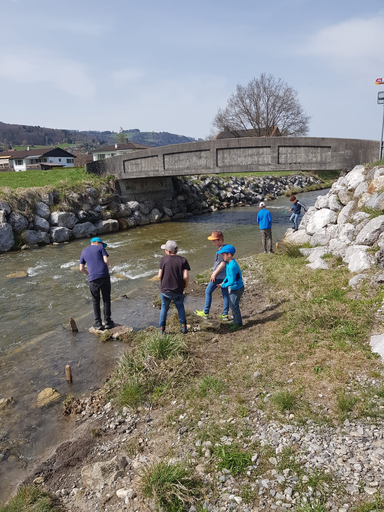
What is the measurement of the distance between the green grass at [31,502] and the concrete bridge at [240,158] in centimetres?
1914

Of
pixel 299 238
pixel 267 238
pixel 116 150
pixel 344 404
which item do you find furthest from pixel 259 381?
pixel 116 150

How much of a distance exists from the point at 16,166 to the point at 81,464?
76.5m

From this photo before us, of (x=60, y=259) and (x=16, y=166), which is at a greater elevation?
(x=16, y=166)

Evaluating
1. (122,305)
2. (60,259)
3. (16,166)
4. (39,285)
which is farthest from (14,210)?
(16,166)

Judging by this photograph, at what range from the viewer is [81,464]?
475 centimetres

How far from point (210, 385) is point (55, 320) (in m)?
6.39

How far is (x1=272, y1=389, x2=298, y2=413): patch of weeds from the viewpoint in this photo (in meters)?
4.93

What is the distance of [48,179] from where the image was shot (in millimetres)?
25641

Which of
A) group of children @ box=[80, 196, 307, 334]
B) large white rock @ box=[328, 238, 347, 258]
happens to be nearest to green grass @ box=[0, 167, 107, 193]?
group of children @ box=[80, 196, 307, 334]

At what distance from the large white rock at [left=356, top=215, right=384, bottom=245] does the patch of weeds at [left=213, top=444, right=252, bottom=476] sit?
7.73m

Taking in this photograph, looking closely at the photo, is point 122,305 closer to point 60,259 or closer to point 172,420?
point 172,420

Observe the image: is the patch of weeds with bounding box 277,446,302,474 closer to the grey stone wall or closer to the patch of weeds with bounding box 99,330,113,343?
the patch of weeds with bounding box 99,330,113,343

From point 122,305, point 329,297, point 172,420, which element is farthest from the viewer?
point 122,305

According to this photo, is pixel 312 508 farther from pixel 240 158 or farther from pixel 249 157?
pixel 240 158
